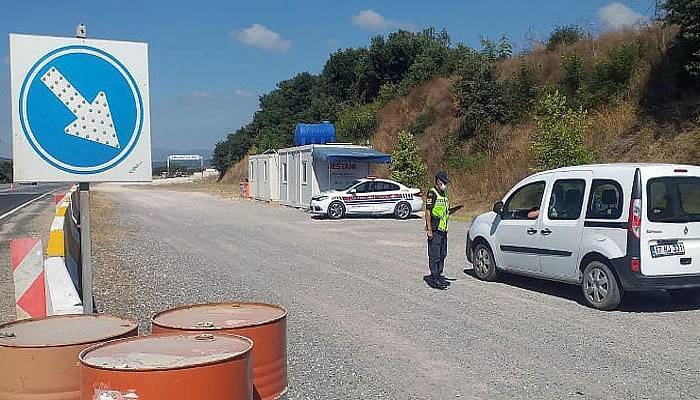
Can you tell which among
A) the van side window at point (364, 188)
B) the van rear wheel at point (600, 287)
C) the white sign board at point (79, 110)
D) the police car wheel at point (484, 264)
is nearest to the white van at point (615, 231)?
the van rear wheel at point (600, 287)

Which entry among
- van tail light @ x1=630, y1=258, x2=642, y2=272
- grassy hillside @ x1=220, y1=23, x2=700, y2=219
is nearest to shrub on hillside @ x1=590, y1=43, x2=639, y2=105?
grassy hillside @ x1=220, y1=23, x2=700, y2=219

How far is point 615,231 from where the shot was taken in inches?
370

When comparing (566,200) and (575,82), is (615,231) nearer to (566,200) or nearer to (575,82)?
(566,200)

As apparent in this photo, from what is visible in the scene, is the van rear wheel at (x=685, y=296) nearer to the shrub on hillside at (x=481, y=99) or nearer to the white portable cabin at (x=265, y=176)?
the shrub on hillside at (x=481, y=99)

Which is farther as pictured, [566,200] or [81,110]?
[566,200]

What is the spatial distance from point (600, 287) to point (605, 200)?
1148 millimetres

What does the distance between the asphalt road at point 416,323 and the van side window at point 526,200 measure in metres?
1.15

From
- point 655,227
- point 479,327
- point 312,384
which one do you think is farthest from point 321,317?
point 655,227

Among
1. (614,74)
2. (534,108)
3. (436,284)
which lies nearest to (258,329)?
(436,284)

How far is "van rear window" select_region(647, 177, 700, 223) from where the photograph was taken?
30.3 ft

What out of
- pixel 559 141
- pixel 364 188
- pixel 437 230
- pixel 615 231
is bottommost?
pixel 437 230

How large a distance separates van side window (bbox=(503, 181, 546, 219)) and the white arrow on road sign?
7.76m

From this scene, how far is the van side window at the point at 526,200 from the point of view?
36.4 ft

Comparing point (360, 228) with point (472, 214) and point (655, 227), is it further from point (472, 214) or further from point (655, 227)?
point (655, 227)
